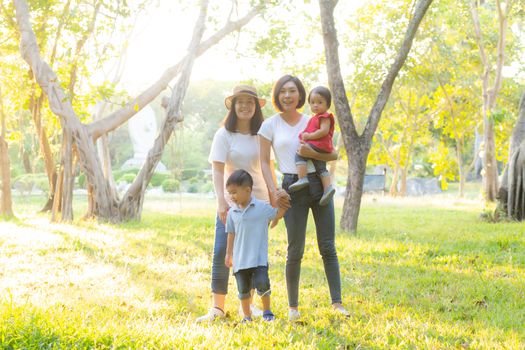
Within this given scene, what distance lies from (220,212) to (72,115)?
913 centimetres

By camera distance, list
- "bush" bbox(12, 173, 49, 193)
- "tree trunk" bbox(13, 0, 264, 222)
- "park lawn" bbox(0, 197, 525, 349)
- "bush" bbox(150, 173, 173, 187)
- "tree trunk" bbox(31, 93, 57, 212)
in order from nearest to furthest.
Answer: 1. "park lawn" bbox(0, 197, 525, 349)
2. "tree trunk" bbox(13, 0, 264, 222)
3. "tree trunk" bbox(31, 93, 57, 212)
4. "bush" bbox(12, 173, 49, 193)
5. "bush" bbox(150, 173, 173, 187)

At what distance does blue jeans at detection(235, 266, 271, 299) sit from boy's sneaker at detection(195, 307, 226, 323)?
1.17 feet

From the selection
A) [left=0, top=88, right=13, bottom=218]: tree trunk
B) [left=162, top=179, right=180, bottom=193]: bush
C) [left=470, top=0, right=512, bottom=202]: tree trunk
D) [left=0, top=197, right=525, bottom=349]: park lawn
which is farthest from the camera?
[left=162, top=179, right=180, bottom=193]: bush

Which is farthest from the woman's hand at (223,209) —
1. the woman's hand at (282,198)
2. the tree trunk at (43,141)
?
the tree trunk at (43,141)

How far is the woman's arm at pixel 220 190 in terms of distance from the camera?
16.1 ft

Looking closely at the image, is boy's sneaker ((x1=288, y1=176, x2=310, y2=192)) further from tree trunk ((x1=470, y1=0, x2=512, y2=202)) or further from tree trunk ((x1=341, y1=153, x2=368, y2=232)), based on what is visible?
tree trunk ((x1=470, y1=0, x2=512, y2=202))

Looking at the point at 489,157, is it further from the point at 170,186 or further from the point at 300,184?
the point at 170,186

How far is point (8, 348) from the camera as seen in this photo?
12.7 feet

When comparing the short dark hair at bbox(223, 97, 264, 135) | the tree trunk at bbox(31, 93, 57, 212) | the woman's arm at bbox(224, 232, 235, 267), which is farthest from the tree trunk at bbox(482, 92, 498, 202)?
the woman's arm at bbox(224, 232, 235, 267)

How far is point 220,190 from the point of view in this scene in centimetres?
491

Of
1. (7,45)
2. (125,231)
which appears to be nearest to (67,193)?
(125,231)

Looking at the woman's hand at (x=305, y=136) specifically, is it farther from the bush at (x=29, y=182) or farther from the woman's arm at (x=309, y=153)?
the bush at (x=29, y=182)

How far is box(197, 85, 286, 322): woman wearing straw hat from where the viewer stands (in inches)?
196

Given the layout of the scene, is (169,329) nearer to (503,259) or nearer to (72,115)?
(503,259)
